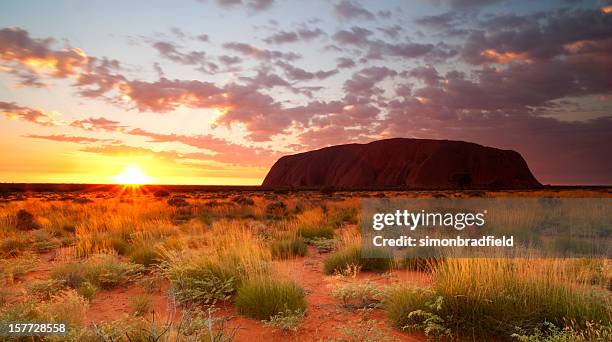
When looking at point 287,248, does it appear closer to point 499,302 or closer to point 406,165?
point 499,302

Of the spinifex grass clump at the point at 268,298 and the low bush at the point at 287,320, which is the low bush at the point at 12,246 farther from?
the low bush at the point at 287,320

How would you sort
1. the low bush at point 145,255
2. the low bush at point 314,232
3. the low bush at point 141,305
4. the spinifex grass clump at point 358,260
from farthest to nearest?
the low bush at point 314,232
the low bush at point 145,255
the spinifex grass clump at point 358,260
the low bush at point 141,305

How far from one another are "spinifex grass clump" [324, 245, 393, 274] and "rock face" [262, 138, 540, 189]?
10810cm

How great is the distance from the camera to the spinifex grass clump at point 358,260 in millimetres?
→ 8234

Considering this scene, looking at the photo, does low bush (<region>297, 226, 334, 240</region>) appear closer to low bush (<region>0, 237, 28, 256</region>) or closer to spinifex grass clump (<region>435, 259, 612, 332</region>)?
spinifex grass clump (<region>435, 259, 612, 332</region>)

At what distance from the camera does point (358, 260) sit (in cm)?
838

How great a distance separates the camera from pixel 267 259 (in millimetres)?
7277

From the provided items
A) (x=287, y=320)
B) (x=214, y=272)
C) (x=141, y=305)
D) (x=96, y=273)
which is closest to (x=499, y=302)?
(x=287, y=320)

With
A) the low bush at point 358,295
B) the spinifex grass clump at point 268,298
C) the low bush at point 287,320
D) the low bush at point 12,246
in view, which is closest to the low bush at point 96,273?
the spinifex grass clump at point 268,298

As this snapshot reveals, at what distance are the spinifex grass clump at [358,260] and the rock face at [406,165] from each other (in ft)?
355

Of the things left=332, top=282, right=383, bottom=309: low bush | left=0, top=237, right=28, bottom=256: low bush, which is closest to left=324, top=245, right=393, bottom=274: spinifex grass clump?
left=332, top=282, right=383, bottom=309: low bush

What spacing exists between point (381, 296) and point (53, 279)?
5.78m

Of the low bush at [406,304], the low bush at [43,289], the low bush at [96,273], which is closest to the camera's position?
the low bush at [406,304]

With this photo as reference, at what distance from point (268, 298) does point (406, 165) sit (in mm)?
130581
